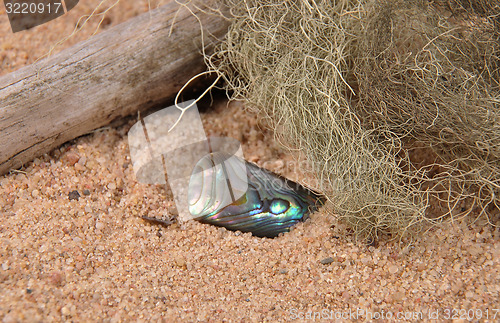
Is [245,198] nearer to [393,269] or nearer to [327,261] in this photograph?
[327,261]

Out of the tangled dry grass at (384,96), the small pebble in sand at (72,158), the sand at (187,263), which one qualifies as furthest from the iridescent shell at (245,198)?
the small pebble in sand at (72,158)

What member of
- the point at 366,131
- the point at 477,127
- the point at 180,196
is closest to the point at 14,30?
the point at 180,196

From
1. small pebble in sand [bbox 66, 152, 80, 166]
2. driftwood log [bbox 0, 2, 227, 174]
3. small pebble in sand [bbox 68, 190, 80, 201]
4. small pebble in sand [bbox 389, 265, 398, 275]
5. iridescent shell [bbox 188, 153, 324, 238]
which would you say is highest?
driftwood log [bbox 0, 2, 227, 174]

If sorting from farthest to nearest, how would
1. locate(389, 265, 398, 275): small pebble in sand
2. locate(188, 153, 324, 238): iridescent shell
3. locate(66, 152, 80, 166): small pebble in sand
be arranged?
locate(66, 152, 80, 166): small pebble in sand < locate(188, 153, 324, 238): iridescent shell < locate(389, 265, 398, 275): small pebble in sand

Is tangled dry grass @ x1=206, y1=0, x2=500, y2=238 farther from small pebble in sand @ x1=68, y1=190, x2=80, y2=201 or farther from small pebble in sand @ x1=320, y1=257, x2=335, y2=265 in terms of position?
small pebble in sand @ x1=68, y1=190, x2=80, y2=201

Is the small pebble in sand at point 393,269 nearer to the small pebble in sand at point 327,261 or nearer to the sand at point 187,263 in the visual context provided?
the sand at point 187,263

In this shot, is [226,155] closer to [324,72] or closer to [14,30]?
[324,72]

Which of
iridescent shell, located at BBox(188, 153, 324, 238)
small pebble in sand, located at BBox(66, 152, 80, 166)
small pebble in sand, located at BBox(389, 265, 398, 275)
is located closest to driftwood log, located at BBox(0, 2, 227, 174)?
small pebble in sand, located at BBox(66, 152, 80, 166)
